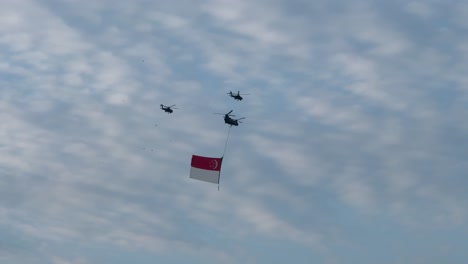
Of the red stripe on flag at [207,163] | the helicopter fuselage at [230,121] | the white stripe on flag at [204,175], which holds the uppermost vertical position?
the helicopter fuselage at [230,121]

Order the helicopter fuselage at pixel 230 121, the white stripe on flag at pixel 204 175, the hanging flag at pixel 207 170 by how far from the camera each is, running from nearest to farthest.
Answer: the white stripe on flag at pixel 204 175 → the hanging flag at pixel 207 170 → the helicopter fuselage at pixel 230 121

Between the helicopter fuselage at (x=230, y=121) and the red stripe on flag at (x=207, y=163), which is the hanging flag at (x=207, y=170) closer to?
the red stripe on flag at (x=207, y=163)

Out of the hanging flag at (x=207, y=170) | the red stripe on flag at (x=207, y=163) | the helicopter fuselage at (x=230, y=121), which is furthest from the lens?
the helicopter fuselage at (x=230, y=121)

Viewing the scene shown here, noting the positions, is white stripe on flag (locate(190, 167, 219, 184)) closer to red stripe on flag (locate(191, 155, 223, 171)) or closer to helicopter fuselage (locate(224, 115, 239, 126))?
red stripe on flag (locate(191, 155, 223, 171))

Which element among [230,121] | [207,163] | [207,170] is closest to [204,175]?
[207,170]

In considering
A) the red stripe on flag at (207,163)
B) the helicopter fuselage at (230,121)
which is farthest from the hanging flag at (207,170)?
the helicopter fuselage at (230,121)

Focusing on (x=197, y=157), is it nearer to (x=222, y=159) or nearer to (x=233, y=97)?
(x=222, y=159)

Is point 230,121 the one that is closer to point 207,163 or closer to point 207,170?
point 207,163
